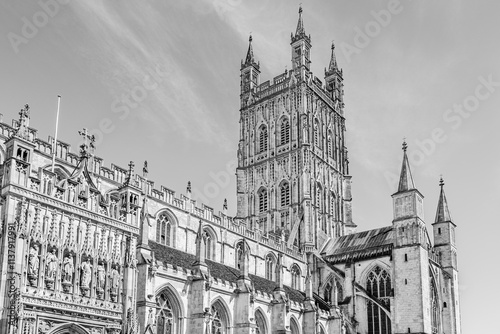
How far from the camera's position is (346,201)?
69.9 meters

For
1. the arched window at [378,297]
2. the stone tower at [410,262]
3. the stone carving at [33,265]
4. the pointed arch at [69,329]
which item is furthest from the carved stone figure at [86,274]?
the arched window at [378,297]

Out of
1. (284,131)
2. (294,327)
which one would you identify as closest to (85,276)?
(294,327)

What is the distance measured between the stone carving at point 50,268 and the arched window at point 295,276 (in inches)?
1407

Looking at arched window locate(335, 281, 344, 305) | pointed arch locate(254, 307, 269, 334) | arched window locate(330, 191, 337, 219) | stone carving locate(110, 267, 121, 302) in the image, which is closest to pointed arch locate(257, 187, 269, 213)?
arched window locate(330, 191, 337, 219)

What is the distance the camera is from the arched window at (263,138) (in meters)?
69.0

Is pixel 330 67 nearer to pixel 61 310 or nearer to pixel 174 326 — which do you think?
pixel 174 326

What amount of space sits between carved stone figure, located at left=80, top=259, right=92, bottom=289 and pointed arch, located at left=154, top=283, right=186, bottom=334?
28.4ft

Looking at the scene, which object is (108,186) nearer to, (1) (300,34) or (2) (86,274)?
(2) (86,274)

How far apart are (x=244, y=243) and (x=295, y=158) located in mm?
22733

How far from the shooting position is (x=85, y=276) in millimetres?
23953

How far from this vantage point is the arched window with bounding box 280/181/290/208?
64.8 meters

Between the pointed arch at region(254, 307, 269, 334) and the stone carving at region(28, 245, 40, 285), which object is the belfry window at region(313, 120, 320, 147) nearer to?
the pointed arch at region(254, 307, 269, 334)

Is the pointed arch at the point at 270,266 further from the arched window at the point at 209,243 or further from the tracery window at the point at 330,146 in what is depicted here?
the tracery window at the point at 330,146

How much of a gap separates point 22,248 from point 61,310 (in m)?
2.86
